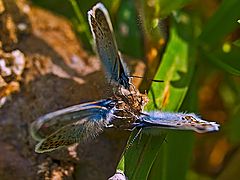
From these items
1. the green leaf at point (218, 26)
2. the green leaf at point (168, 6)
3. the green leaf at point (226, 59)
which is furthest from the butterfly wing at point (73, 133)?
the green leaf at point (218, 26)

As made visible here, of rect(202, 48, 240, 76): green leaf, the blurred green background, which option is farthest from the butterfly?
rect(202, 48, 240, 76): green leaf

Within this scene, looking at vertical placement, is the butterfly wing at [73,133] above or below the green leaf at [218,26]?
below

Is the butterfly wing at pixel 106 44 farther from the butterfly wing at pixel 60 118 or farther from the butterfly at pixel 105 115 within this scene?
the butterfly wing at pixel 60 118

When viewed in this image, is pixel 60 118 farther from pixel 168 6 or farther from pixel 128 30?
pixel 128 30

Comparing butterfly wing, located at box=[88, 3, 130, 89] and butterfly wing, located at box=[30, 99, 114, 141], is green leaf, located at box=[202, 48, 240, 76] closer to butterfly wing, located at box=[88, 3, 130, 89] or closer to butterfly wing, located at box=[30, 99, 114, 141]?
butterfly wing, located at box=[88, 3, 130, 89]

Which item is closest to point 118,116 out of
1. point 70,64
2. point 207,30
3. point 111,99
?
point 111,99

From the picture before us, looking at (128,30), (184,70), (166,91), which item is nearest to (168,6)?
(184,70)

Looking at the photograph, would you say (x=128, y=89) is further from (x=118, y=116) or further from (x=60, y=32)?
(x=60, y=32)
